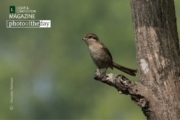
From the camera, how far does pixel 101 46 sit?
5.46 m

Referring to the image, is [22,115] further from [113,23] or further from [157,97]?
[157,97]

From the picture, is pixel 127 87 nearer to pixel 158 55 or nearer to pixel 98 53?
pixel 158 55

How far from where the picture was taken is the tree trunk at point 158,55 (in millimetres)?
3852

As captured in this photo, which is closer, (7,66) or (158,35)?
(158,35)

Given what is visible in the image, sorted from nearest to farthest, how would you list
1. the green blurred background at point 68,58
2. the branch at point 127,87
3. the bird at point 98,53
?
the branch at point 127,87
the bird at point 98,53
the green blurred background at point 68,58

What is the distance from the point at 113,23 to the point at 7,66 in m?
2.68

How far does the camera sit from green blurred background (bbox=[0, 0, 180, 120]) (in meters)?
11.0

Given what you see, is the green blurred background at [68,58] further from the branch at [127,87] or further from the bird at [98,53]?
the branch at [127,87]

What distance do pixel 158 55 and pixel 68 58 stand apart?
313 inches

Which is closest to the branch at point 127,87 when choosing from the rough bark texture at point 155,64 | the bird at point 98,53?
the rough bark texture at point 155,64

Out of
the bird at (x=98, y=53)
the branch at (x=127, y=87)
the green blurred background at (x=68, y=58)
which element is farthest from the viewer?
the green blurred background at (x=68, y=58)

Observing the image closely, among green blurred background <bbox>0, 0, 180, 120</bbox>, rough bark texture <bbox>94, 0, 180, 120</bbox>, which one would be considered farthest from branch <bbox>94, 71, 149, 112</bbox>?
green blurred background <bbox>0, 0, 180, 120</bbox>

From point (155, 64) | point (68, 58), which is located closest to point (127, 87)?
point (155, 64)

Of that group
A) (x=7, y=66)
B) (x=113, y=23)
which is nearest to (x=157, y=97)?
(x=7, y=66)
